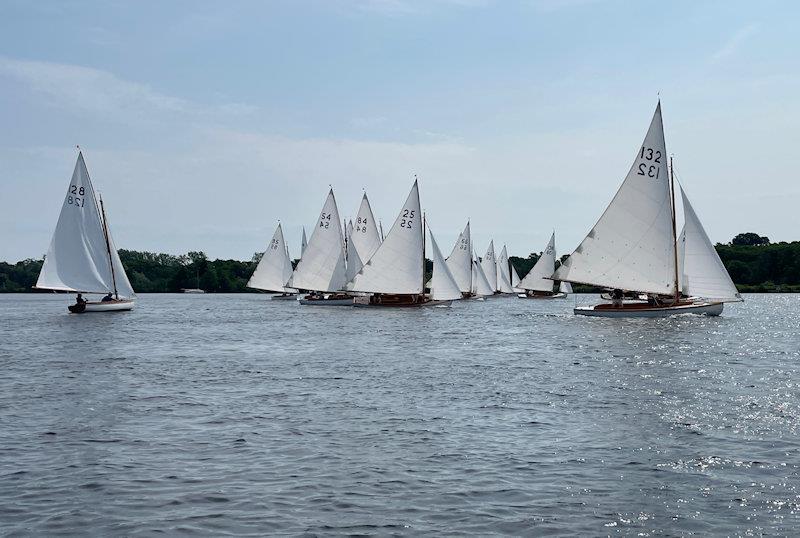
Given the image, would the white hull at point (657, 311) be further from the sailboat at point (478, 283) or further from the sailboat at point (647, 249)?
the sailboat at point (478, 283)

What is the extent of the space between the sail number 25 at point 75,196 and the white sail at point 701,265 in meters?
48.6

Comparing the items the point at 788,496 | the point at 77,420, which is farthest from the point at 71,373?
the point at 788,496

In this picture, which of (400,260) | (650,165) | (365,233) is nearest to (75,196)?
(400,260)

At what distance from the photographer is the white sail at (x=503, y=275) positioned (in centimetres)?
14700

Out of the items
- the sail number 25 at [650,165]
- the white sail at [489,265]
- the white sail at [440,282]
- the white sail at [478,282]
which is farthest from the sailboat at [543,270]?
the sail number 25 at [650,165]

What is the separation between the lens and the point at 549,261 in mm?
126688

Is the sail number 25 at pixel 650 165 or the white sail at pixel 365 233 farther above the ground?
the sail number 25 at pixel 650 165

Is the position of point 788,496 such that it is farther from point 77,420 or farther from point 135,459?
point 77,420

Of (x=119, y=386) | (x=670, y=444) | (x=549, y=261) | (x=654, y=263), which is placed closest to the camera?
(x=670, y=444)

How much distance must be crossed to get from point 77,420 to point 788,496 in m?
16.0

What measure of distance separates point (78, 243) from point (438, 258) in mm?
32652

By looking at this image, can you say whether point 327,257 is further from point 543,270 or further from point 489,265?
point 489,265

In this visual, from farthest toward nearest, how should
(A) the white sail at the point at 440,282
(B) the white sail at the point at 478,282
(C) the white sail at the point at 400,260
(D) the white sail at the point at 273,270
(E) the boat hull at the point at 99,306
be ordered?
(B) the white sail at the point at 478,282 → (D) the white sail at the point at 273,270 → (A) the white sail at the point at 440,282 → (C) the white sail at the point at 400,260 → (E) the boat hull at the point at 99,306

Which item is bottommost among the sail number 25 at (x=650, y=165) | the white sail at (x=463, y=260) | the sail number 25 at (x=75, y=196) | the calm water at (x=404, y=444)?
the calm water at (x=404, y=444)
